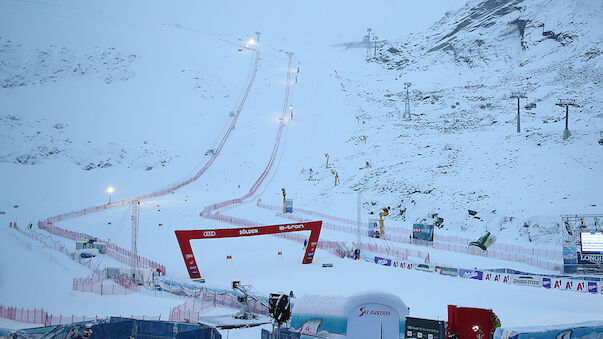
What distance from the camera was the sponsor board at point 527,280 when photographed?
2495cm

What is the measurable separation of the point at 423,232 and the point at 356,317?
81.0 ft

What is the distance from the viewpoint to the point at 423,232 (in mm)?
36438

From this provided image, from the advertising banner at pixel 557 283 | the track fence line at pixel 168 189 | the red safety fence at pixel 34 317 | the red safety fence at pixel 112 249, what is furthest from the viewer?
the track fence line at pixel 168 189

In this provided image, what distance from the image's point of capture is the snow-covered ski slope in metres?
27.0

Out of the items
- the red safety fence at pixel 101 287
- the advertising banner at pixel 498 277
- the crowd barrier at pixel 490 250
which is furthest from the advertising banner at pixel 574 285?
the red safety fence at pixel 101 287

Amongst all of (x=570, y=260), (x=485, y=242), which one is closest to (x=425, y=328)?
(x=570, y=260)

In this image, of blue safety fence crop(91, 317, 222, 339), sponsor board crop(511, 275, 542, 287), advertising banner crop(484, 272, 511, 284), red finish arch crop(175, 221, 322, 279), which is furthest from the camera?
red finish arch crop(175, 221, 322, 279)

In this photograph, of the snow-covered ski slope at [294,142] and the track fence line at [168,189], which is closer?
the snow-covered ski slope at [294,142]

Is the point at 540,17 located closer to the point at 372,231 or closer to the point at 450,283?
the point at 372,231

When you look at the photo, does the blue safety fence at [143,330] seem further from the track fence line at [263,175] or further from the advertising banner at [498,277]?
the track fence line at [263,175]

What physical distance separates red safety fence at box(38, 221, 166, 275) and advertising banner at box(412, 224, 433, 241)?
1805cm

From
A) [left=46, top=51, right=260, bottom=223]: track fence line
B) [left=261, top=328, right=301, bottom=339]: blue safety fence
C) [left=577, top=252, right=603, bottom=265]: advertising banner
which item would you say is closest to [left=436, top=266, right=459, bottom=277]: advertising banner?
[left=577, top=252, right=603, bottom=265]: advertising banner

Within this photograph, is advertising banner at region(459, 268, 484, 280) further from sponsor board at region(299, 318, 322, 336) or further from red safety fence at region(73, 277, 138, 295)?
red safety fence at region(73, 277, 138, 295)

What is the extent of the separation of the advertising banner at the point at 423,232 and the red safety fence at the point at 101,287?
2078cm
